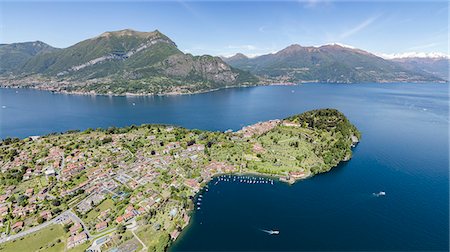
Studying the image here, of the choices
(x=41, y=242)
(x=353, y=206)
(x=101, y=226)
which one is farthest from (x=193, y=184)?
(x=353, y=206)

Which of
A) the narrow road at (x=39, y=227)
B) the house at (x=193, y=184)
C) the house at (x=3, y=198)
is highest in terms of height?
the house at (x=3, y=198)

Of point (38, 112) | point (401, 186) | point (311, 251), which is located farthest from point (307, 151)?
point (38, 112)

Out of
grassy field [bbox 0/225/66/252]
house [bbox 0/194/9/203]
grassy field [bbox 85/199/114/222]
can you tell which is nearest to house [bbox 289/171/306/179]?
grassy field [bbox 85/199/114/222]

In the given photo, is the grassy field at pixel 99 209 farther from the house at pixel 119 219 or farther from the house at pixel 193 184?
the house at pixel 193 184

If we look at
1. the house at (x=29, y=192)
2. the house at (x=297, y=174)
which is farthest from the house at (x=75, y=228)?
the house at (x=297, y=174)

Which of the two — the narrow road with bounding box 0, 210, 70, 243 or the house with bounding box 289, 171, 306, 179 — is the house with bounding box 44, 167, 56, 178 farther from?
the house with bounding box 289, 171, 306, 179

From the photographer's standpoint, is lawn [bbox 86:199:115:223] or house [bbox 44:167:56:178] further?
house [bbox 44:167:56:178]
